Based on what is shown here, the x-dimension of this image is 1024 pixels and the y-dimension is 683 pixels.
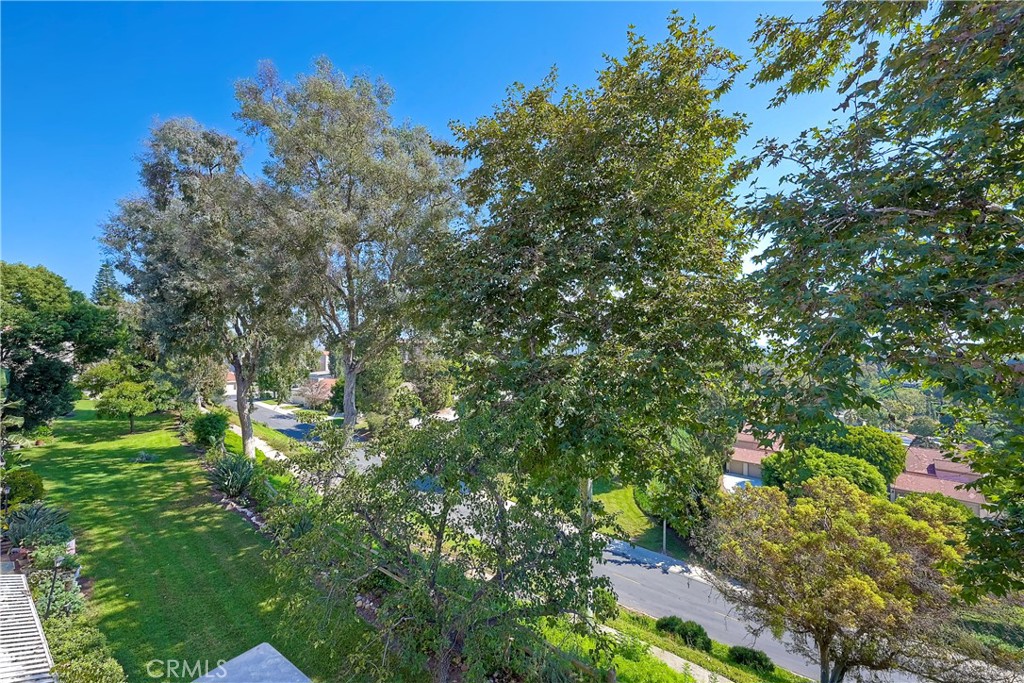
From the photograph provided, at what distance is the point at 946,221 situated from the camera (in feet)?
13.2

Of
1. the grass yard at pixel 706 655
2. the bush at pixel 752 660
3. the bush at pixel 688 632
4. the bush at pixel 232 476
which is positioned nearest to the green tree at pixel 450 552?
the grass yard at pixel 706 655

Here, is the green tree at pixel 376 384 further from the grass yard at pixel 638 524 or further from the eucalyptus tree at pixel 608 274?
the eucalyptus tree at pixel 608 274

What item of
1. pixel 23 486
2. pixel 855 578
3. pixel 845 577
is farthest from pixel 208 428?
pixel 855 578

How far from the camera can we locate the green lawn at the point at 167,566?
255 inches

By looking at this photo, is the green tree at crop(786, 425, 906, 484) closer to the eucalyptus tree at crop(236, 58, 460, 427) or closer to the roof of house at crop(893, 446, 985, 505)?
the roof of house at crop(893, 446, 985, 505)

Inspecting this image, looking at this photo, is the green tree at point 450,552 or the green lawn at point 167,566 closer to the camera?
the green tree at point 450,552

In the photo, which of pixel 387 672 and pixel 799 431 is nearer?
pixel 799 431

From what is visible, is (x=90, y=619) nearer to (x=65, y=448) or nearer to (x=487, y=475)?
(x=487, y=475)

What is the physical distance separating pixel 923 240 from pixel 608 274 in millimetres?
3299

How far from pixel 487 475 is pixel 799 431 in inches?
124

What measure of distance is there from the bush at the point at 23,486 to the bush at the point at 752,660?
16.3 metres

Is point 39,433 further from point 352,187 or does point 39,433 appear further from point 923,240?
point 923,240

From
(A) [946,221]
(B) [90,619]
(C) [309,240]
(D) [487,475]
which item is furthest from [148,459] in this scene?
(A) [946,221]

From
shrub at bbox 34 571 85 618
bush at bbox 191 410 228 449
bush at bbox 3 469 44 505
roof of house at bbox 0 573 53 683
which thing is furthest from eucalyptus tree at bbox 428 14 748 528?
bush at bbox 191 410 228 449
